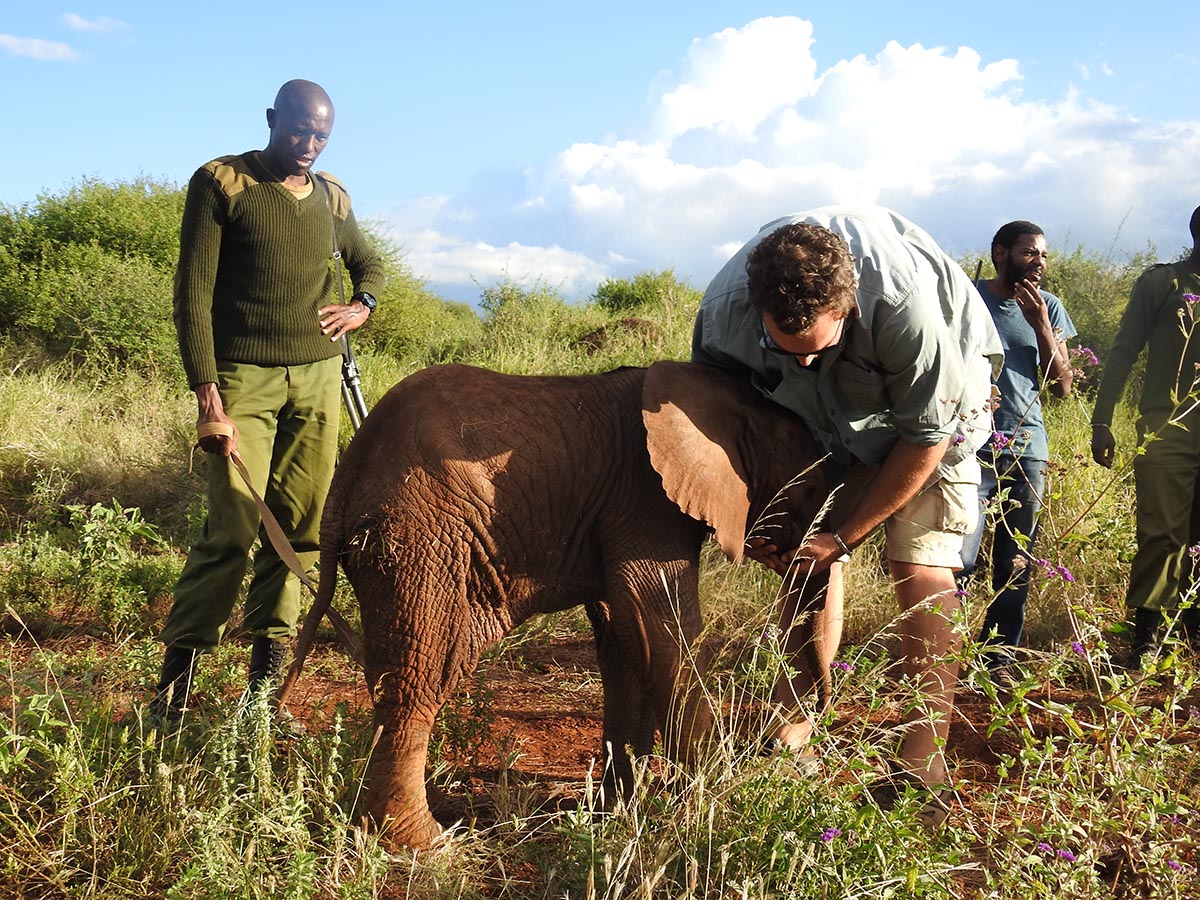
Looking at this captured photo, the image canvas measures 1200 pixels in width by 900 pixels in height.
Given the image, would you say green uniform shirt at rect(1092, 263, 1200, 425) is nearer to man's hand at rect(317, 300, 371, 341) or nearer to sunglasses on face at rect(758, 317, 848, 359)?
sunglasses on face at rect(758, 317, 848, 359)

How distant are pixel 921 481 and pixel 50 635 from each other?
4.49 metres

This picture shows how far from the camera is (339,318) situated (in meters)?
4.30

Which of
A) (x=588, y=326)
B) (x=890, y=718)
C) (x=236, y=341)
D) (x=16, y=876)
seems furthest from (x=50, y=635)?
(x=588, y=326)

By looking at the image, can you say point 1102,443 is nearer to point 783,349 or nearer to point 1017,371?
point 1017,371

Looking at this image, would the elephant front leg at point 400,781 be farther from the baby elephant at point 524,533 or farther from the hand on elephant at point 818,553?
the hand on elephant at point 818,553

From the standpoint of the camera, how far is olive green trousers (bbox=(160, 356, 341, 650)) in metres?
3.91

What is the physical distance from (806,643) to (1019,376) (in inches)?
82.9

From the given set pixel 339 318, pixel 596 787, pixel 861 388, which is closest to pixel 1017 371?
pixel 861 388

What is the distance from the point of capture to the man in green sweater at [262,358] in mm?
3883

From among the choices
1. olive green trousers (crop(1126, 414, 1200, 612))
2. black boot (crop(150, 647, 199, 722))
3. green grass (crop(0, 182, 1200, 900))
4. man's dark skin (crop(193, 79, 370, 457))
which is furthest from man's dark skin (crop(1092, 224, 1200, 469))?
black boot (crop(150, 647, 199, 722))

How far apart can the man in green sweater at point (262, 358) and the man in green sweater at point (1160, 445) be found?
385 centimetres

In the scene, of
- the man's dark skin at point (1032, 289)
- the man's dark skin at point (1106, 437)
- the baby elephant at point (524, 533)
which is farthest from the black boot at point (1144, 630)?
the baby elephant at point (524, 533)

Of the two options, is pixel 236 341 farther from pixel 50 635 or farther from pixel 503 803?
pixel 50 635

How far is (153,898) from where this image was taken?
281 cm
